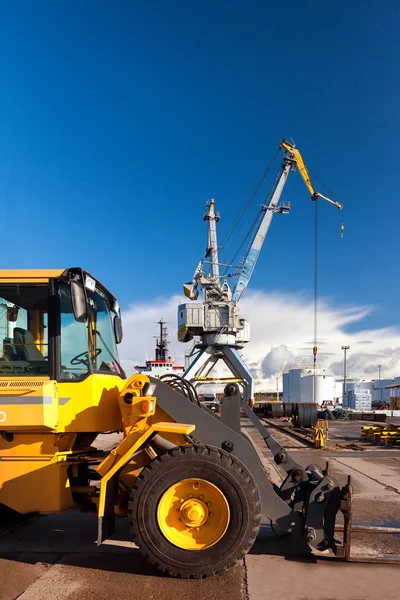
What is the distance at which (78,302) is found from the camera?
4062 mm

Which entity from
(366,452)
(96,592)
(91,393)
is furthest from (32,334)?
(366,452)

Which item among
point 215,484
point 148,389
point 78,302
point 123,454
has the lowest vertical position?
point 215,484

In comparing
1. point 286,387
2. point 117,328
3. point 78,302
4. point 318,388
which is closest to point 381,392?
point 286,387

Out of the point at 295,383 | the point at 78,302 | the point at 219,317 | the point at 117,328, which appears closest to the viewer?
the point at 78,302

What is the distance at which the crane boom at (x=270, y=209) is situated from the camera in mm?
38969

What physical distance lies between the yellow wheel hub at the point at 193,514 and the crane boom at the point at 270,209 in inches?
1359

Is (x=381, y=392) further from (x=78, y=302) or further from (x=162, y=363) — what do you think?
(x=78, y=302)

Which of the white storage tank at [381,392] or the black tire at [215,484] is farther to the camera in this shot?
the white storage tank at [381,392]

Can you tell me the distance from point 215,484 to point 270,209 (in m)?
37.8

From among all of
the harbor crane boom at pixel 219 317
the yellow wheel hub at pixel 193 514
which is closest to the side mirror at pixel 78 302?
the yellow wheel hub at pixel 193 514

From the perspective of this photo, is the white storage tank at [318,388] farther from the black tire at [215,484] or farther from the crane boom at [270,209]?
the black tire at [215,484]

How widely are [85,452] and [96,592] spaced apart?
139 centimetres

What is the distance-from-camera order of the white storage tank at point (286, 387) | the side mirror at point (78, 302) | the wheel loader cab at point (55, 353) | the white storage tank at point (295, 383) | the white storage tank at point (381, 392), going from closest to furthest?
the side mirror at point (78, 302)
the wheel loader cab at point (55, 353)
the white storage tank at point (295, 383)
the white storage tank at point (286, 387)
the white storage tank at point (381, 392)

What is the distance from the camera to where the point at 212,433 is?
438 cm
